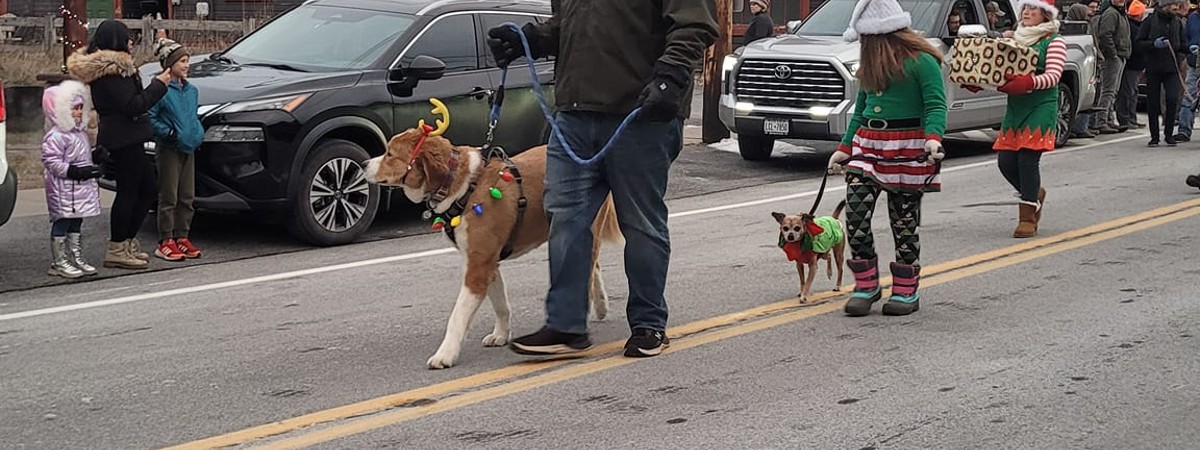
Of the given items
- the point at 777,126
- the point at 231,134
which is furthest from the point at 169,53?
the point at 777,126

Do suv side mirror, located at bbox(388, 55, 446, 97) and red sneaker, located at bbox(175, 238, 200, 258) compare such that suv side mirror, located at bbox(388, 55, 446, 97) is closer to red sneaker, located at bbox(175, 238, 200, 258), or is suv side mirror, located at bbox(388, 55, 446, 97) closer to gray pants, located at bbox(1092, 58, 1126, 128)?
red sneaker, located at bbox(175, 238, 200, 258)

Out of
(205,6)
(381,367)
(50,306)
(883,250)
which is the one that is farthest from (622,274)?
(205,6)

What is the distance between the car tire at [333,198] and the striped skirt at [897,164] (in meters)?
4.42

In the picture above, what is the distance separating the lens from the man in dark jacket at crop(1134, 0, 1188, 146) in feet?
57.1

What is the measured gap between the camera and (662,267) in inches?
259

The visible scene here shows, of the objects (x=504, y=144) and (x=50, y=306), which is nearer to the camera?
(x=50, y=306)

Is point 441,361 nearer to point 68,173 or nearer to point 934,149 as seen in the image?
point 934,149

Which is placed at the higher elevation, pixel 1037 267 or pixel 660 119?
pixel 660 119

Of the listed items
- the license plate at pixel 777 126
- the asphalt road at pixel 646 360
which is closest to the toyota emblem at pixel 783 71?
the license plate at pixel 777 126

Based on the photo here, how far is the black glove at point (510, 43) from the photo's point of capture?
671 cm

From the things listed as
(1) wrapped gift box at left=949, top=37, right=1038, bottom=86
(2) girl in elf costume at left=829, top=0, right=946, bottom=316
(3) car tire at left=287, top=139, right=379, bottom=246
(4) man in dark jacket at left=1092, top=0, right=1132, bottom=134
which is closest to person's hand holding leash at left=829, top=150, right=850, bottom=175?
(2) girl in elf costume at left=829, top=0, right=946, bottom=316

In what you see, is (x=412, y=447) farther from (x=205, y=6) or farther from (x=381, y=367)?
(x=205, y=6)

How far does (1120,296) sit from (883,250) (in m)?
2.13

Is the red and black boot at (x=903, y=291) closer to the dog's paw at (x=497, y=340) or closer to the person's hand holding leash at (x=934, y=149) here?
the person's hand holding leash at (x=934, y=149)
